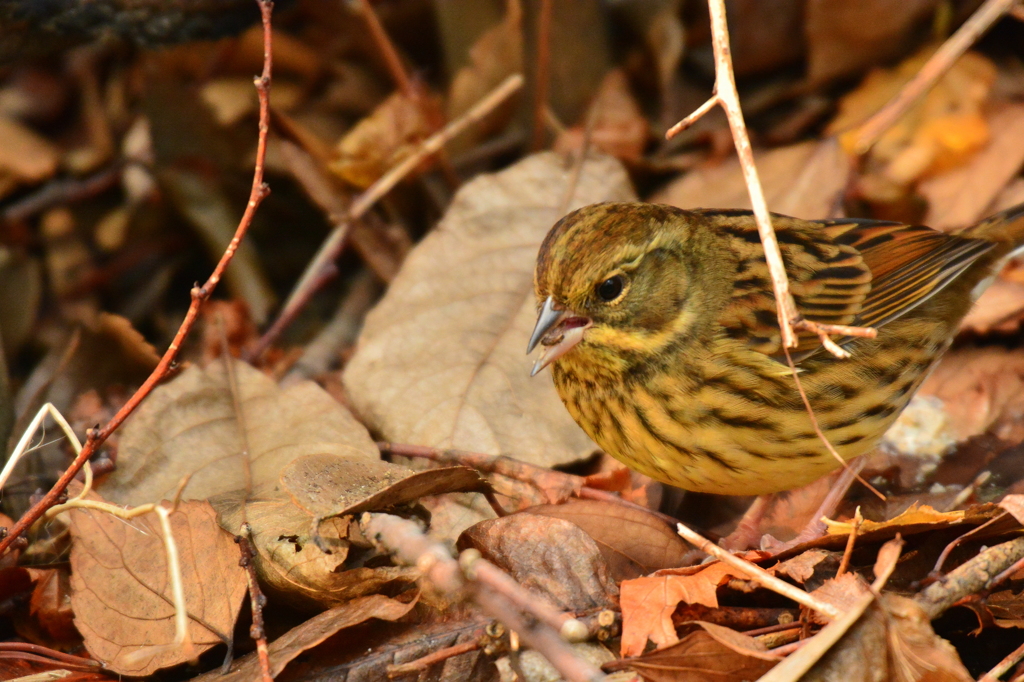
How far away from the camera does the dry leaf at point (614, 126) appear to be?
5.15m

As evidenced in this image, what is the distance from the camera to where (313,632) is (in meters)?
2.83

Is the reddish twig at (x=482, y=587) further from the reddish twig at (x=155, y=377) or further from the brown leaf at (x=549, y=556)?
the reddish twig at (x=155, y=377)

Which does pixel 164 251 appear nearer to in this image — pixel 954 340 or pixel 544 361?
pixel 544 361

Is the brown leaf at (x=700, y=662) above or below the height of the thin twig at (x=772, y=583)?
below

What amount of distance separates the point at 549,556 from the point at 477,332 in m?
1.27

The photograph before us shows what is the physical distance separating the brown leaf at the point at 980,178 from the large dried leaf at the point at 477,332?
1384 millimetres

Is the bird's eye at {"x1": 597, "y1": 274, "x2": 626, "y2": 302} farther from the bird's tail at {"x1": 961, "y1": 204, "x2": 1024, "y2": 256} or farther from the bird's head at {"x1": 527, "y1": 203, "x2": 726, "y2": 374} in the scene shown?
the bird's tail at {"x1": 961, "y1": 204, "x2": 1024, "y2": 256}

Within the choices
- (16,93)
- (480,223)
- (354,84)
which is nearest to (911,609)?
(480,223)

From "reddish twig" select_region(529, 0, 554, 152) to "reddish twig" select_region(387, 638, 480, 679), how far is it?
117 inches

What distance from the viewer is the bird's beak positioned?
3246 millimetres

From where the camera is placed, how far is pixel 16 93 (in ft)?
18.3

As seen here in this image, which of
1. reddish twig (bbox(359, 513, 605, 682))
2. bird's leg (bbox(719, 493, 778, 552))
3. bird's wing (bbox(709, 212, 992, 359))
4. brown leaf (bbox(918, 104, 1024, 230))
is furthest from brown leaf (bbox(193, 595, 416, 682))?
brown leaf (bbox(918, 104, 1024, 230))

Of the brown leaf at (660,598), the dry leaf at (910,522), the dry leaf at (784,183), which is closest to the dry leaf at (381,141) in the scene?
the dry leaf at (784,183)

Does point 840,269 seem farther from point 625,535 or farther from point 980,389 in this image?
point 625,535
